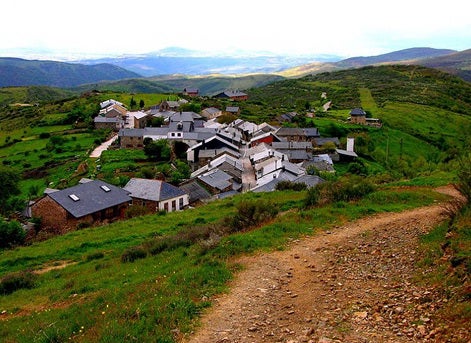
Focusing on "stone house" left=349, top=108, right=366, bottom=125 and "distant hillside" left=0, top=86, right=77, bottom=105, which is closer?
"stone house" left=349, top=108, right=366, bottom=125

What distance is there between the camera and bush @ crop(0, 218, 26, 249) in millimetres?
27719

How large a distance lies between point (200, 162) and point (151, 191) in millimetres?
23387

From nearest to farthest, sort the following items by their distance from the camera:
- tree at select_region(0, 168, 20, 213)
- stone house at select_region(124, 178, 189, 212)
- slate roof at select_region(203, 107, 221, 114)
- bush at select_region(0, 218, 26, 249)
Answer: bush at select_region(0, 218, 26, 249), stone house at select_region(124, 178, 189, 212), tree at select_region(0, 168, 20, 213), slate roof at select_region(203, 107, 221, 114)

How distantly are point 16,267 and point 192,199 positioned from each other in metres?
20.7

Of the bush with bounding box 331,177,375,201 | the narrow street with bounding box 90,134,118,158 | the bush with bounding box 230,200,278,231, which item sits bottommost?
the narrow street with bounding box 90,134,118,158

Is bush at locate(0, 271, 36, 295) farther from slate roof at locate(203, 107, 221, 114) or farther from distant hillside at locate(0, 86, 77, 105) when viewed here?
distant hillside at locate(0, 86, 77, 105)

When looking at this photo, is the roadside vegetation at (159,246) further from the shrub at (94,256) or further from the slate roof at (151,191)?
the slate roof at (151,191)

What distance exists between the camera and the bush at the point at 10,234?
27719 millimetres

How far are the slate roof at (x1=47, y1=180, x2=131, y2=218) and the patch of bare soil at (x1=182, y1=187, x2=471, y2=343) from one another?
21.9 m

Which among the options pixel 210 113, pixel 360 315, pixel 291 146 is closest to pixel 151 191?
pixel 360 315

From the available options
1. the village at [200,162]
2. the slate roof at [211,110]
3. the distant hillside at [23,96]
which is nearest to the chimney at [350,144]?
the village at [200,162]

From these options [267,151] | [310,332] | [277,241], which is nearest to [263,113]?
[267,151]

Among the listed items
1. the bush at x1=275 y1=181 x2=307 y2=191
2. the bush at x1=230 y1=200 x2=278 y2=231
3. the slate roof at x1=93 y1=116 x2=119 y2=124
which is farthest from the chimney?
the bush at x1=230 y1=200 x2=278 y2=231

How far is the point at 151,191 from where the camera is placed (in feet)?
123
